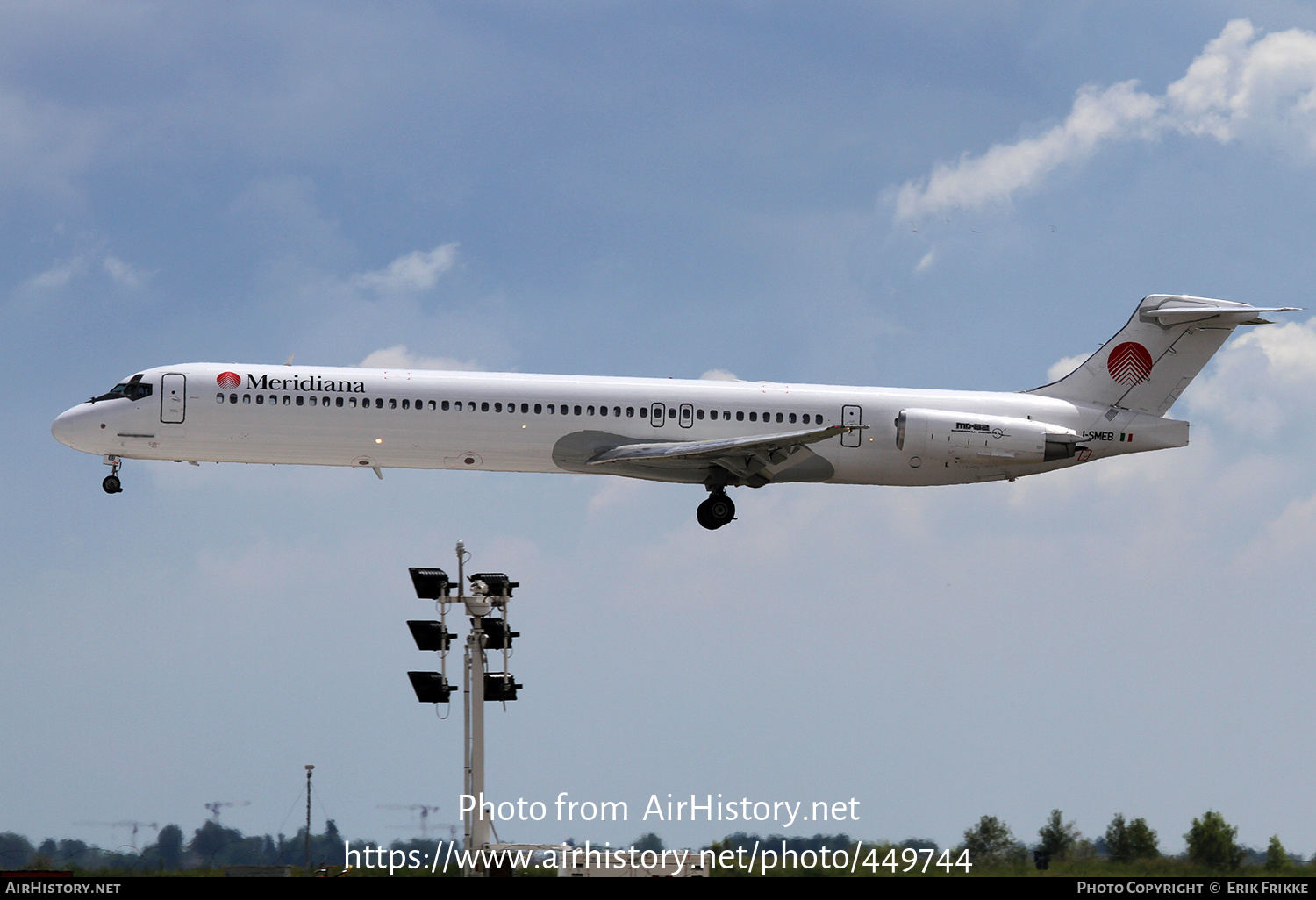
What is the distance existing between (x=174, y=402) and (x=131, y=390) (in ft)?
4.51

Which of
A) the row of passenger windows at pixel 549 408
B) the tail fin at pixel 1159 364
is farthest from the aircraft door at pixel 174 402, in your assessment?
the tail fin at pixel 1159 364

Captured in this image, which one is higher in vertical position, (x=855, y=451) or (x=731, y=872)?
(x=855, y=451)

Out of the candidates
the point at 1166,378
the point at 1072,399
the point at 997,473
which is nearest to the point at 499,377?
the point at 997,473

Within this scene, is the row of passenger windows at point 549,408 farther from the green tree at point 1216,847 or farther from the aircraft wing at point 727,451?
the green tree at point 1216,847

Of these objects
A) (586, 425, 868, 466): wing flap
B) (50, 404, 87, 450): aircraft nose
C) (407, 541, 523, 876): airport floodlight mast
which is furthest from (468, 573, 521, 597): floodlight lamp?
(50, 404, 87, 450): aircraft nose

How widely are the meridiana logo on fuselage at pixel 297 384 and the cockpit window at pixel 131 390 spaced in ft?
6.68

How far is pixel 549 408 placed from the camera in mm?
37594

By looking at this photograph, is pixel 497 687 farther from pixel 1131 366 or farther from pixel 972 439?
pixel 1131 366

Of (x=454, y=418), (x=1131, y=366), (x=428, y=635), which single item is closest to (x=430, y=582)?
(x=428, y=635)

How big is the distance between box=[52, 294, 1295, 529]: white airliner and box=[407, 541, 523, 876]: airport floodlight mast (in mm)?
8417
